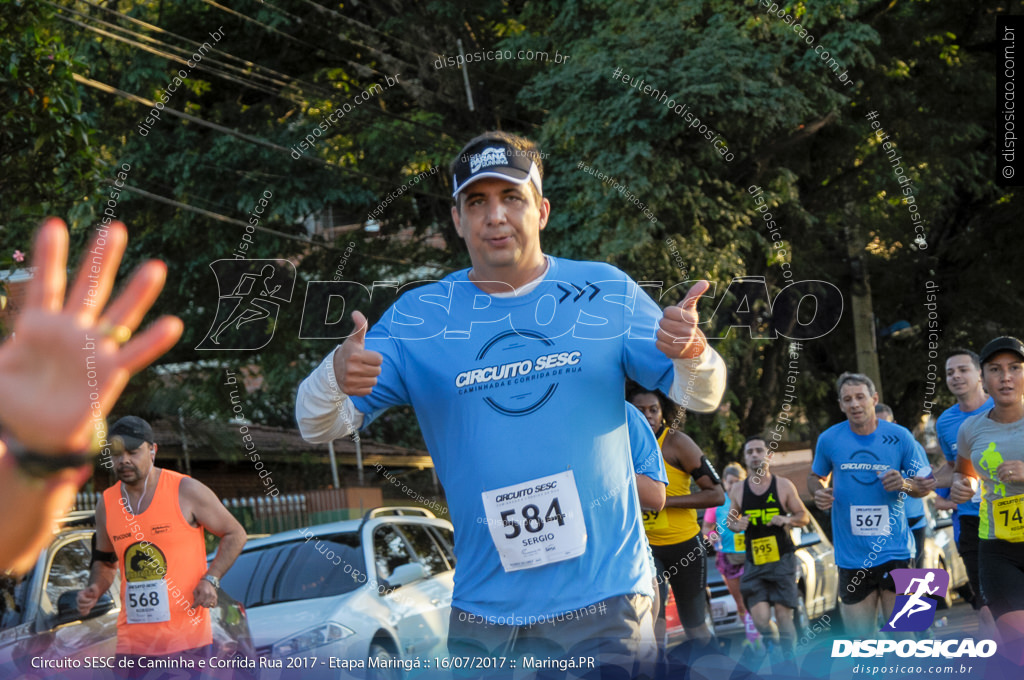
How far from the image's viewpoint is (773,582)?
29.8 feet

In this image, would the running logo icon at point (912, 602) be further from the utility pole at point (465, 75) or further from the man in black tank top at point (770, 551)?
the utility pole at point (465, 75)

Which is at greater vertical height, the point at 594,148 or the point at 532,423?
the point at 594,148

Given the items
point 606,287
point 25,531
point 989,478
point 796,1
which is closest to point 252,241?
point 796,1

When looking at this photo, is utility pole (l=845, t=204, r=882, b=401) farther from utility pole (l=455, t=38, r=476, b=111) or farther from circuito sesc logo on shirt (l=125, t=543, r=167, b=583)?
circuito sesc logo on shirt (l=125, t=543, r=167, b=583)

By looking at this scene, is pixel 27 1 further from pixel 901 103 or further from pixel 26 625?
pixel 901 103

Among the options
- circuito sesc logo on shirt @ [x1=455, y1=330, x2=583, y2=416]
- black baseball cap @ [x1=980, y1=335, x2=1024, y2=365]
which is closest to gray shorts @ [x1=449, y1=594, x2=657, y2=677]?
circuito sesc logo on shirt @ [x1=455, y1=330, x2=583, y2=416]

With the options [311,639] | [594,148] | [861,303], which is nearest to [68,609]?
[311,639]

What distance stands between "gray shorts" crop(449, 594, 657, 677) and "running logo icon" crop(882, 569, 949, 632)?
4.58 metres

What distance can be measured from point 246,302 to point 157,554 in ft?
19.2

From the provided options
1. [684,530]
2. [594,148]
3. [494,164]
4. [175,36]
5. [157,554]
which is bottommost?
[684,530]

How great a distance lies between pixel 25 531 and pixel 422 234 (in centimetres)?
1257

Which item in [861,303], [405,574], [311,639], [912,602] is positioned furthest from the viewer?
[861,303]

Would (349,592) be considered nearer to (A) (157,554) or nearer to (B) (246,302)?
(A) (157,554)

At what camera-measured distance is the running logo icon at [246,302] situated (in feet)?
35.9
